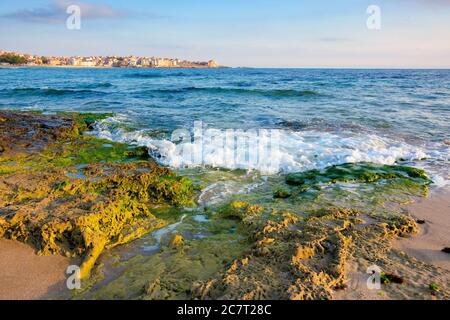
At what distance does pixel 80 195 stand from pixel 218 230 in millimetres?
2239

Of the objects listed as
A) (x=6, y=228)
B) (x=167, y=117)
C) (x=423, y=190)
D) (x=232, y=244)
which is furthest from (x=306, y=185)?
(x=167, y=117)

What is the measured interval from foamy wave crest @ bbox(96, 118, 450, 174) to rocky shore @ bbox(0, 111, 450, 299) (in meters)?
0.92

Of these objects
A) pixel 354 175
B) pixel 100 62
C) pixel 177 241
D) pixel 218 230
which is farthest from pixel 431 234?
pixel 100 62

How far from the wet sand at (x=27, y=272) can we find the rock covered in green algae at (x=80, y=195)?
136mm

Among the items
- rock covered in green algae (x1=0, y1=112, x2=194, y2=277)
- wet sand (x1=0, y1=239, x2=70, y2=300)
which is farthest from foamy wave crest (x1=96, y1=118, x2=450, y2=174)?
wet sand (x1=0, y1=239, x2=70, y2=300)

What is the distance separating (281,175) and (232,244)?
10.6ft

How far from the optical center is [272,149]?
8.83 meters

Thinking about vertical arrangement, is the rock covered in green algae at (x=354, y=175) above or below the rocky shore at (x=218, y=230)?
above

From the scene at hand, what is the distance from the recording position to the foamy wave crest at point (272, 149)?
7.85 meters

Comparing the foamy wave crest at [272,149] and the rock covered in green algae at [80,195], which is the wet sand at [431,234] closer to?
the foamy wave crest at [272,149]

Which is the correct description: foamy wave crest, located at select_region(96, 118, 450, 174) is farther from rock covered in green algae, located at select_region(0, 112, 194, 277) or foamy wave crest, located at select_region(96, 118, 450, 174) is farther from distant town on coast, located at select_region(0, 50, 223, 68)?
distant town on coast, located at select_region(0, 50, 223, 68)

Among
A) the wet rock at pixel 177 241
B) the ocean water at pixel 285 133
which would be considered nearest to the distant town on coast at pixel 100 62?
the ocean water at pixel 285 133

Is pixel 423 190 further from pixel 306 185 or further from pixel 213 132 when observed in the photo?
pixel 213 132

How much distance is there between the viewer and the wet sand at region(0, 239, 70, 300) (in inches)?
136
